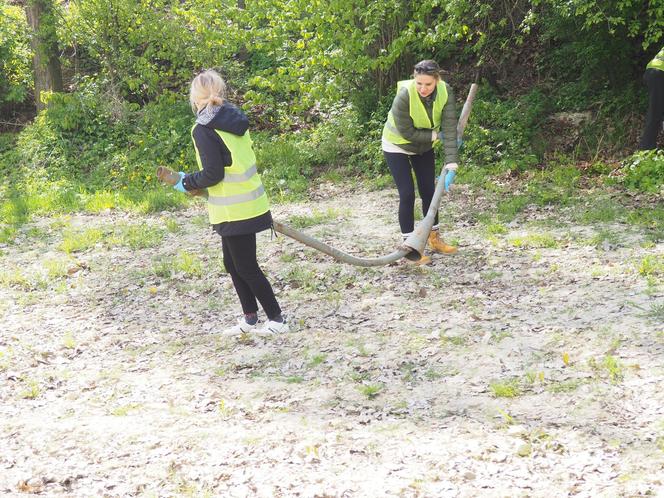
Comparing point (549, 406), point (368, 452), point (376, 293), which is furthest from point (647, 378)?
point (376, 293)

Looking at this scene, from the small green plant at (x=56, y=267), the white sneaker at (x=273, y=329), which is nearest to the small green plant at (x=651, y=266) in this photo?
the white sneaker at (x=273, y=329)

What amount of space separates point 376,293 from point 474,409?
86.7 inches

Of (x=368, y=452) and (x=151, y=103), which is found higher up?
(x=151, y=103)

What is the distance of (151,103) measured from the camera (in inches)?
535

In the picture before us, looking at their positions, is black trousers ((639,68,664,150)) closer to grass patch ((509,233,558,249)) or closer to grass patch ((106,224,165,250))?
grass patch ((509,233,558,249))

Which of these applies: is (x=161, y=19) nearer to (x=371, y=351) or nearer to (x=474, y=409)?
(x=371, y=351)

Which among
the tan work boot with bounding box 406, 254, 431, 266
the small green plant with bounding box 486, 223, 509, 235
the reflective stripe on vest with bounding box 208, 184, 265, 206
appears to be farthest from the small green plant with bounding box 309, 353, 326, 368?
the small green plant with bounding box 486, 223, 509, 235

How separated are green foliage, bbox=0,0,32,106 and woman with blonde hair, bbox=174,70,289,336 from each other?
10.3 m

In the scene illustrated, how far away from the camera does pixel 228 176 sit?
5008mm

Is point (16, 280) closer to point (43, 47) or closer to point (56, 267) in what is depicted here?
point (56, 267)

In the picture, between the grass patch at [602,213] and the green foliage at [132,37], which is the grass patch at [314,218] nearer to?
the grass patch at [602,213]

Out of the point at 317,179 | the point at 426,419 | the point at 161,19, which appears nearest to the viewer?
the point at 426,419

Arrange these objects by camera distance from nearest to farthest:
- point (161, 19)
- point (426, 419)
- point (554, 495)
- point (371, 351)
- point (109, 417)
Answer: point (554, 495)
point (426, 419)
point (109, 417)
point (371, 351)
point (161, 19)

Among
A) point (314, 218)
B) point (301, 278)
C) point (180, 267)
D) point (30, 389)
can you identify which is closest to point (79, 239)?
point (180, 267)
